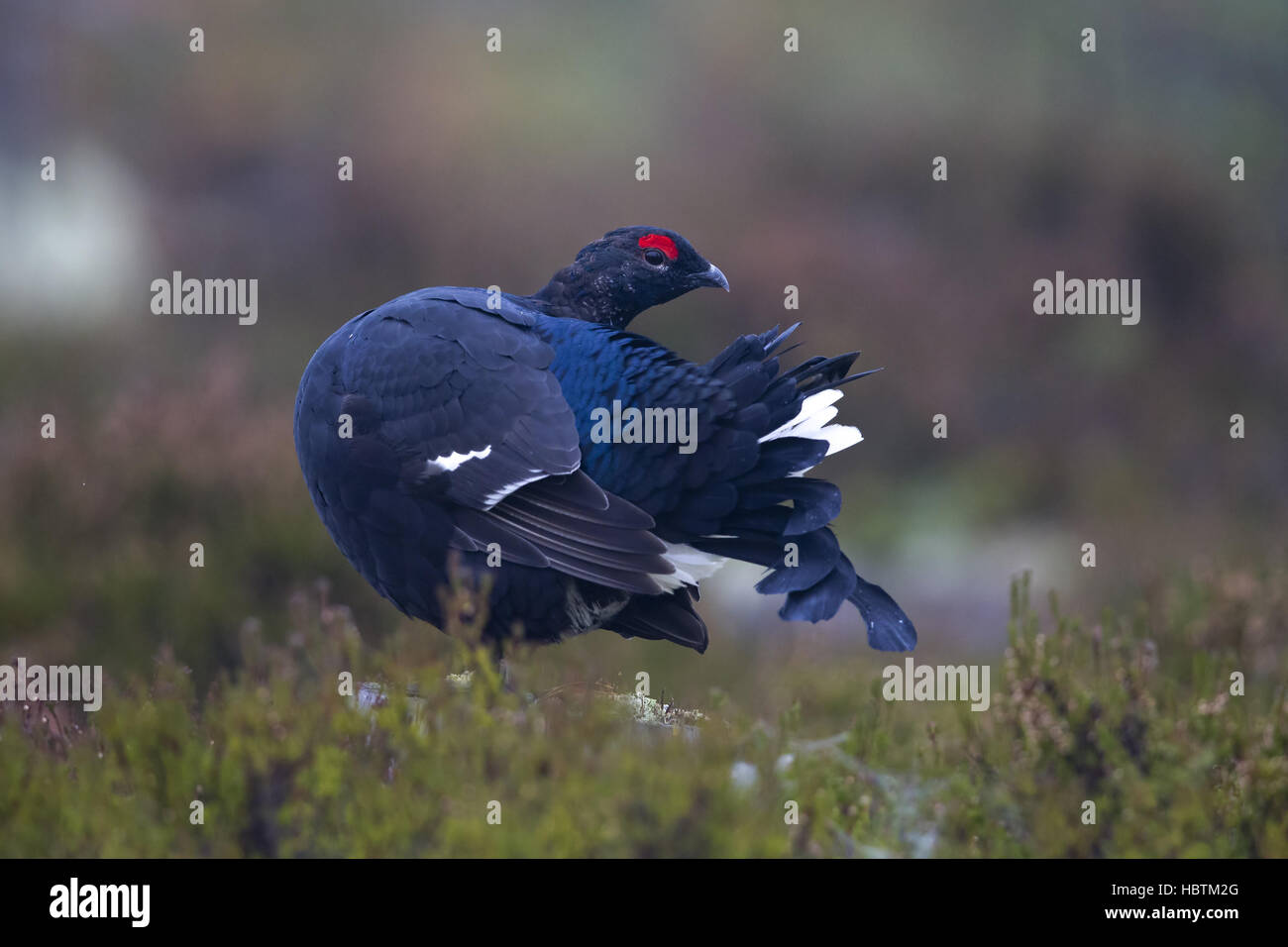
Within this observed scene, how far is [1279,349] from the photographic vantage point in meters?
13.8

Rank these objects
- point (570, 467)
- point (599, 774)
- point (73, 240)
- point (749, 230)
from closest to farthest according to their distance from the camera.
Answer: point (599, 774) → point (570, 467) → point (73, 240) → point (749, 230)

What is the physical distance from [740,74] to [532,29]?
2.77m

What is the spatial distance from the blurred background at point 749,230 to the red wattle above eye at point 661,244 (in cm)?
403

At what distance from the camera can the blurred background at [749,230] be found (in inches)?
407

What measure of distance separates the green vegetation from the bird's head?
5.41ft

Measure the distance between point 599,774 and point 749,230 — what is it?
11.3 meters

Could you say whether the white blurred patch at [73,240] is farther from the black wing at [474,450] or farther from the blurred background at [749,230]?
Result: the black wing at [474,450]

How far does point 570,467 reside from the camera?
14.7 ft

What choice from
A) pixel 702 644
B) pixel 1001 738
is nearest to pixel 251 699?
pixel 702 644

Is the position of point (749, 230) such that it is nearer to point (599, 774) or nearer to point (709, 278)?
point (709, 278)

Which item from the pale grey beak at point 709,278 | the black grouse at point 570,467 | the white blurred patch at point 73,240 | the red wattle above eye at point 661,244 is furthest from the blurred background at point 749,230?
the black grouse at point 570,467

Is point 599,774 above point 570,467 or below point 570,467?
below

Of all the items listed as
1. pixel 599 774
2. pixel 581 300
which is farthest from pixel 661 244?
pixel 599 774
